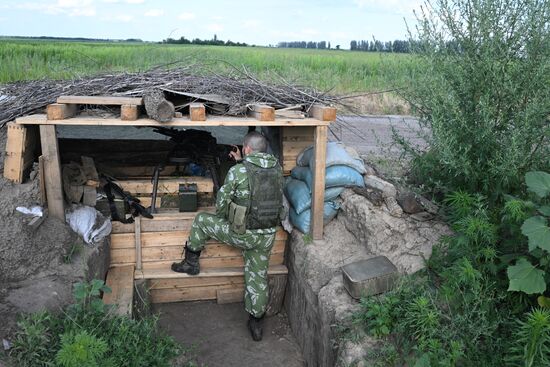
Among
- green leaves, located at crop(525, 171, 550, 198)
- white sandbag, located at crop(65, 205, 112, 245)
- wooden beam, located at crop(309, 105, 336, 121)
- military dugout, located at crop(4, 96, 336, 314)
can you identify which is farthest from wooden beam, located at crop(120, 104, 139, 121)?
green leaves, located at crop(525, 171, 550, 198)

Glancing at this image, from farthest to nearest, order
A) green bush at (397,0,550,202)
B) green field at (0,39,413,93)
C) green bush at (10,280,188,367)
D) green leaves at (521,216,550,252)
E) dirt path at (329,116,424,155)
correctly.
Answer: dirt path at (329,116,424,155) < green field at (0,39,413,93) < green bush at (397,0,550,202) < green bush at (10,280,188,367) < green leaves at (521,216,550,252)

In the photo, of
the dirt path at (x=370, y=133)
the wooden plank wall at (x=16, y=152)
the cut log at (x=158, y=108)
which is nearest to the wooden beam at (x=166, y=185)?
the wooden plank wall at (x=16, y=152)

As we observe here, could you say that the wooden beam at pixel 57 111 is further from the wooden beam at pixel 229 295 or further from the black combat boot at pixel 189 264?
the wooden beam at pixel 229 295

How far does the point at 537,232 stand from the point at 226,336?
390 centimetres

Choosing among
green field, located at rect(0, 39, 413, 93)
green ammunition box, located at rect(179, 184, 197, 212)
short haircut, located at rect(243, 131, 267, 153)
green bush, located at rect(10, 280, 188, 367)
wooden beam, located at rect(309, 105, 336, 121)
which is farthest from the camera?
green ammunition box, located at rect(179, 184, 197, 212)

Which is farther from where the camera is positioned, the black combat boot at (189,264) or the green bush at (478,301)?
the black combat boot at (189,264)

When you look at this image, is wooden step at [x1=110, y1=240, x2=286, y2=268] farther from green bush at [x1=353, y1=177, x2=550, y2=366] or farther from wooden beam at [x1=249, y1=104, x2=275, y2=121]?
green bush at [x1=353, y1=177, x2=550, y2=366]

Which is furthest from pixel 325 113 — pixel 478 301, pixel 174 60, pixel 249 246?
pixel 174 60

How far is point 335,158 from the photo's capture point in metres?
6.02

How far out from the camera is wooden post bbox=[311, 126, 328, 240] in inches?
222

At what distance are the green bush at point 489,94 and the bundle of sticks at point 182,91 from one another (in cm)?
156

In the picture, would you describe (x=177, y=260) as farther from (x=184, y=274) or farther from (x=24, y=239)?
(x=24, y=239)

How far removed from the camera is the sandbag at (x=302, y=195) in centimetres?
605

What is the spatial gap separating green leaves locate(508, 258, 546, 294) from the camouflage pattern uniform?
268 cm
